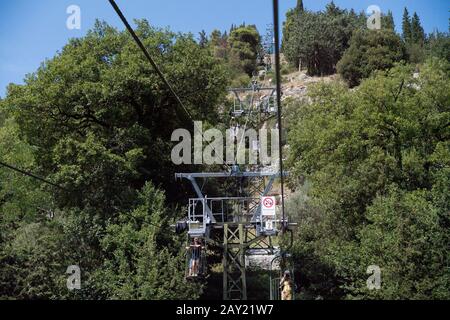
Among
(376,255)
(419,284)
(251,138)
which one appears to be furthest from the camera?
(251,138)

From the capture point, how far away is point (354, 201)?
94.9ft

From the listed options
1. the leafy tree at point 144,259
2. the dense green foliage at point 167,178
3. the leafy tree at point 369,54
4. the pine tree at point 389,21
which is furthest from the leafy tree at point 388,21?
the leafy tree at point 144,259

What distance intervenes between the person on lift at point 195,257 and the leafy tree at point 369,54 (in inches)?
1975

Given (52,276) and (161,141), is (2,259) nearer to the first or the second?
(52,276)

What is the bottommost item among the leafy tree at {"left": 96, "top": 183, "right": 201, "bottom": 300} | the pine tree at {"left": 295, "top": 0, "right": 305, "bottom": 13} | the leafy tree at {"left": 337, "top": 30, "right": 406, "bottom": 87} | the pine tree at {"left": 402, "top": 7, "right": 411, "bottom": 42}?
the leafy tree at {"left": 96, "top": 183, "right": 201, "bottom": 300}

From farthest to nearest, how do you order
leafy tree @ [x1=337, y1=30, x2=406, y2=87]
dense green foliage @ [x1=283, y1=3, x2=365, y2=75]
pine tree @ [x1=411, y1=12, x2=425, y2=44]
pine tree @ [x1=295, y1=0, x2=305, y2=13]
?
pine tree @ [x1=295, y1=0, x2=305, y2=13], pine tree @ [x1=411, y1=12, x2=425, y2=44], dense green foliage @ [x1=283, y1=3, x2=365, y2=75], leafy tree @ [x1=337, y1=30, x2=406, y2=87]

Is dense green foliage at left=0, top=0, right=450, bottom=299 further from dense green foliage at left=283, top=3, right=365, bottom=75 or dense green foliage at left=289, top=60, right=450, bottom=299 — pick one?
dense green foliage at left=283, top=3, right=365, bottom=75

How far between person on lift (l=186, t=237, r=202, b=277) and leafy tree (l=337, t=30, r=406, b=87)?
50171 millimetres

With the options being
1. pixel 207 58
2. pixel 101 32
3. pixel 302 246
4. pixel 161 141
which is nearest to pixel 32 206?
pixel 161 141

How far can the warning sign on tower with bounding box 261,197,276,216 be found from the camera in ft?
70.9

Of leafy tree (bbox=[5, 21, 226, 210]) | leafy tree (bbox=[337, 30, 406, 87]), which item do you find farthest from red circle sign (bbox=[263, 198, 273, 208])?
leafy tree (bbox=[337, 30, 406, 87])

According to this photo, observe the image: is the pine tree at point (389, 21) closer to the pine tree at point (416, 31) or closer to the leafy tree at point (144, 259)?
the pine tree at point (416, 31)
